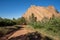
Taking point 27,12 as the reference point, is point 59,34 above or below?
below

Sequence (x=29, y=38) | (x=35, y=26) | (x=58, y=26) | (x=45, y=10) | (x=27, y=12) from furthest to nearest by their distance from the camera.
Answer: (x=27, y=12) < (x=45, y=10) < (x=35, y=26) < (x=58, y=26) < (x=29, y=38)

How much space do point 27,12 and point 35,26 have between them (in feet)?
160

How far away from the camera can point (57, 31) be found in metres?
15.2

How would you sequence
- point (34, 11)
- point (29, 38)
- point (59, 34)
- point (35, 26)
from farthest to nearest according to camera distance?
1. point (34, 11)
2. point (35, 26)
3. point (59, 34)
4. point (29, 38)

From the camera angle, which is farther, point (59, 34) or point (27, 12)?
point (27, 12)

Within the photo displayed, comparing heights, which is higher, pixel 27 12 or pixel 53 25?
pixel 27 12

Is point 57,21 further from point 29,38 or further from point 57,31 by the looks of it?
point 29,38

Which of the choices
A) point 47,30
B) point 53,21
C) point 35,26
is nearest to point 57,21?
point 53,21

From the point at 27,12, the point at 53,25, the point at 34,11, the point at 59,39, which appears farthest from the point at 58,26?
the point at 27,12

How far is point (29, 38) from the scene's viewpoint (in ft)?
39.4

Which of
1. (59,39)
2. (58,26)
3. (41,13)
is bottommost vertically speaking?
(59,39)

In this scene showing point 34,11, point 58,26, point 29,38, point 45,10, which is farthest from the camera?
point 34,11

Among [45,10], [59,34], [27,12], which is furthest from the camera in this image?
[27,12]

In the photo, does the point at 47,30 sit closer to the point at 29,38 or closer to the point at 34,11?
the point at 29,38
